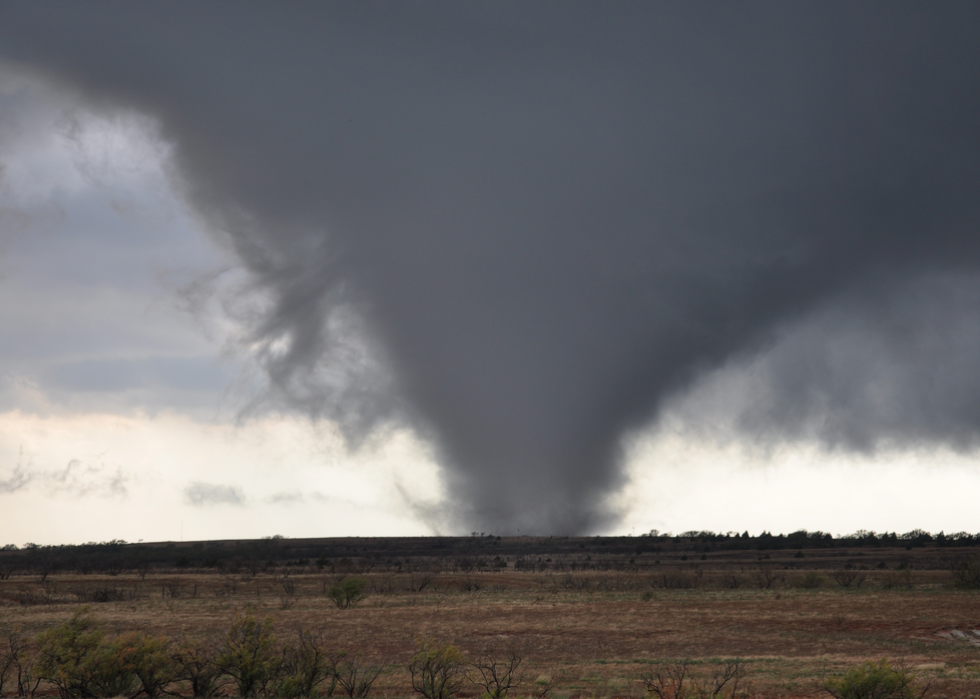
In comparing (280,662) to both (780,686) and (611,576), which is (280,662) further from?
(611,576)

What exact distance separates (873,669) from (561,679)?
12.3m

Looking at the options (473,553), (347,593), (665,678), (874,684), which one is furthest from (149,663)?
(473,553)

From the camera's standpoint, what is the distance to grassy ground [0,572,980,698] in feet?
90.8

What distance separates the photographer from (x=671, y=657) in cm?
3181

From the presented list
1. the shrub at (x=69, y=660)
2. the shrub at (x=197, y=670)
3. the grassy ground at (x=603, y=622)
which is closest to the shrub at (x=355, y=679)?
the grassy ground at (x=603, y=622)

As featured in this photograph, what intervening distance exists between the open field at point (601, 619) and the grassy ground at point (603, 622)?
4.2 inches

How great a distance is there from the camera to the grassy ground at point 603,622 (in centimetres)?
2769

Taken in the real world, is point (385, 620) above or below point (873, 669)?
below

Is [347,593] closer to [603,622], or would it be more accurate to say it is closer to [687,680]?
[603,622]

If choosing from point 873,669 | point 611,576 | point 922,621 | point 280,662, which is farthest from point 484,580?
point 873,669

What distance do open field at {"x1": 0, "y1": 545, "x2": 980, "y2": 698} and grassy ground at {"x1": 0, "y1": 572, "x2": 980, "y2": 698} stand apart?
0.35ft

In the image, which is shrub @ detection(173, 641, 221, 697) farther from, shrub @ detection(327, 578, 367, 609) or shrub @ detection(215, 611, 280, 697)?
shrub @ detection(327, 578, 367, 609)

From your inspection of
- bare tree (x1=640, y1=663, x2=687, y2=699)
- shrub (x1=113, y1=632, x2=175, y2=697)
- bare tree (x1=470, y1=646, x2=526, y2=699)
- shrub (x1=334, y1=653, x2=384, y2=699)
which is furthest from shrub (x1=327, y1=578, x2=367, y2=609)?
shrub (x1=113, y1=632, x2=175, y2=697)

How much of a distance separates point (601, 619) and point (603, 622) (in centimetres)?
135
